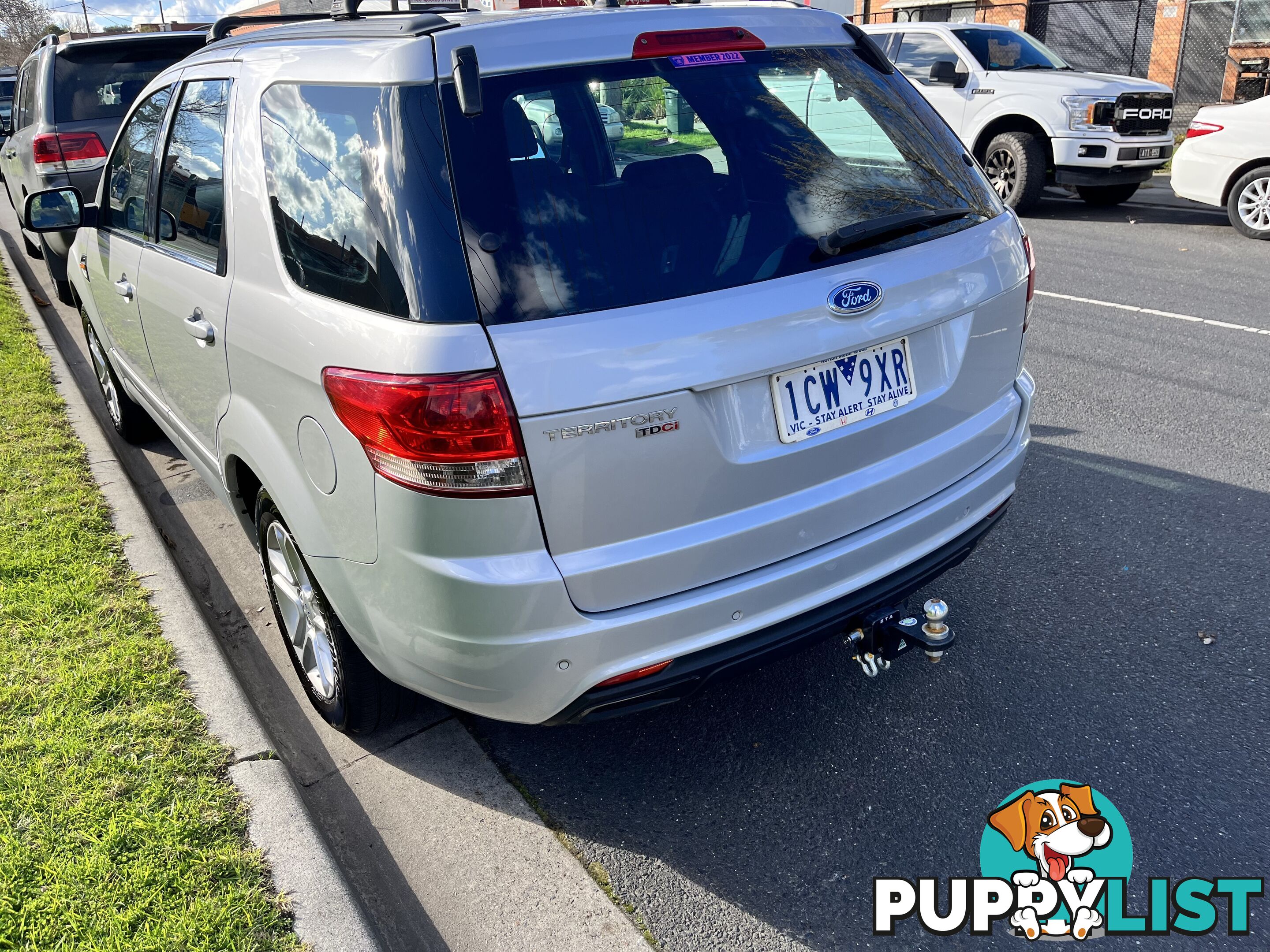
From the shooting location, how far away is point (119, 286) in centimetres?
425

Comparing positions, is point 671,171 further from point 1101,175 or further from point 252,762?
point 1101,175

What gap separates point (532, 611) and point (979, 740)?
4.93 ft

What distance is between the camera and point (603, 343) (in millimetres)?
2143

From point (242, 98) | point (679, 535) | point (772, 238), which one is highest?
point (242, 98)

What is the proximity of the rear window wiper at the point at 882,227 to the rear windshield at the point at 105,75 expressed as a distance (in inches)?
303

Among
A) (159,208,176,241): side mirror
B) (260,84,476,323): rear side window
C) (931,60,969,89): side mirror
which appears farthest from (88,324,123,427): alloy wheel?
(931,60,969,89): side mirror

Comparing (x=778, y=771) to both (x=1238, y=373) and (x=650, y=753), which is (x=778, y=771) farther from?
(x=1238, y=373)

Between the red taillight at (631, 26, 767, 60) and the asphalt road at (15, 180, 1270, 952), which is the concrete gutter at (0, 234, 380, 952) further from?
the red taillight at (631, 26, 767, 60)

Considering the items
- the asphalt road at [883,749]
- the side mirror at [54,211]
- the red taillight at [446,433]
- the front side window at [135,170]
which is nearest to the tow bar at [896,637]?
the asphalt road at [883,749]

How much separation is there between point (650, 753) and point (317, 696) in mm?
1057

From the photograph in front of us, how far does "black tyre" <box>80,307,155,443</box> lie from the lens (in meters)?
5.44

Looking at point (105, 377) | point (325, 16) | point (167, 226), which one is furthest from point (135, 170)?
point (105, 377)

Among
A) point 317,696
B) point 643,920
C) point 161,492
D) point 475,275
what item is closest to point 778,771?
point 643,920

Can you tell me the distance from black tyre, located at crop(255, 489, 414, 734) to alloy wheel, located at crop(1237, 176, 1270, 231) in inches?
385
